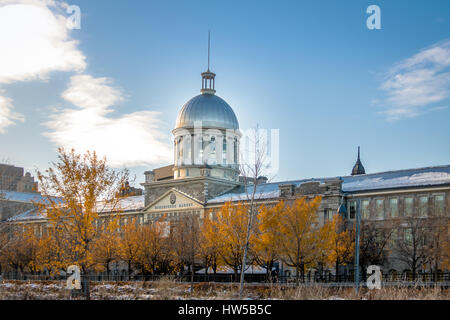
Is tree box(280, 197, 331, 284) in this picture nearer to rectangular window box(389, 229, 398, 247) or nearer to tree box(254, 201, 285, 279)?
tree box(254, 201, 285, 279)

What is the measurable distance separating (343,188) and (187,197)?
20802mm

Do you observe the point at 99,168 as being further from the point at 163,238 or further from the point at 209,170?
the point at 209,170

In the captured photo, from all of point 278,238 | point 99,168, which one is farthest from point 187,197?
point 99,168

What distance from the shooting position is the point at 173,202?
7388 centimetres

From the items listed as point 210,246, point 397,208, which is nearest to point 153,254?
point 210,246

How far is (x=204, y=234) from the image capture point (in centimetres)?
5478

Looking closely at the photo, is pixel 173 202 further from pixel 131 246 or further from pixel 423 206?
pixel 423 206

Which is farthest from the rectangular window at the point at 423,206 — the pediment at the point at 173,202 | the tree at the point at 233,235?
the pediment at the point at 173,202

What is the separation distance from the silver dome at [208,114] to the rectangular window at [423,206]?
103 ft

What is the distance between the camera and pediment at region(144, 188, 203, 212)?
7206 cm

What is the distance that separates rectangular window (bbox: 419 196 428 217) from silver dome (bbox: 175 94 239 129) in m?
31.4

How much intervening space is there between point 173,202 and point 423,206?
31.9m

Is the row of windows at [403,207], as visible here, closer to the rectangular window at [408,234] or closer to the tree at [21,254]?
the rectangular window at [408,234]

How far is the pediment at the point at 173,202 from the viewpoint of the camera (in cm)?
7206
